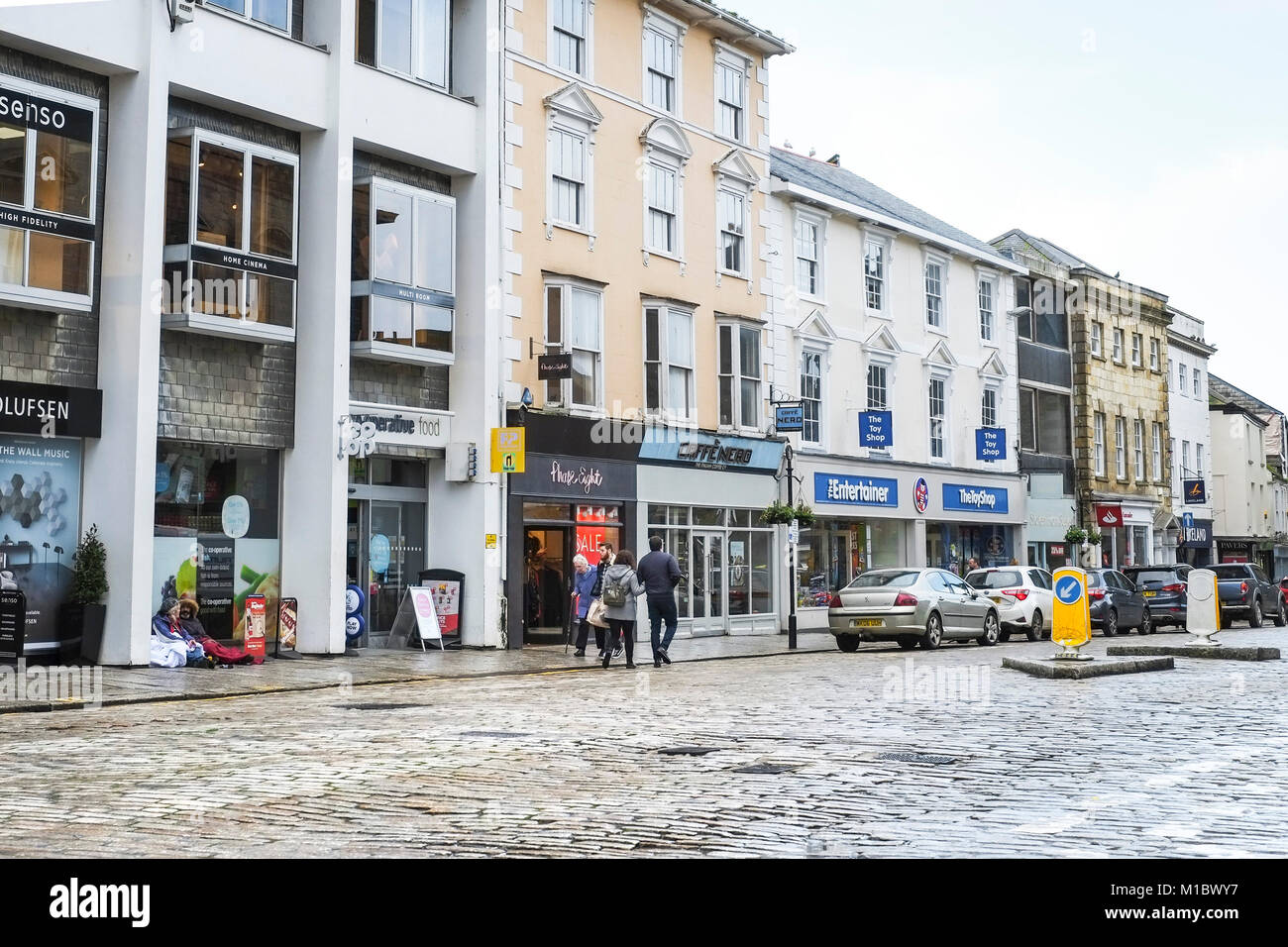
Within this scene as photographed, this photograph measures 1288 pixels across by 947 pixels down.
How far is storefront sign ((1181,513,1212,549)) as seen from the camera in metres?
52.6

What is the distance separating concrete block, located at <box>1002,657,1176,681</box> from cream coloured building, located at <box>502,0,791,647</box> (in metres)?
9.62

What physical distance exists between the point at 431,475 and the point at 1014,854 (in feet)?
63.2

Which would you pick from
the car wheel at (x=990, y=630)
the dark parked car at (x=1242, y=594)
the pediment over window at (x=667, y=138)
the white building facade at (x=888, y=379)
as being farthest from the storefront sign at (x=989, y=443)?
the pediment over window at (x=667, y=138)

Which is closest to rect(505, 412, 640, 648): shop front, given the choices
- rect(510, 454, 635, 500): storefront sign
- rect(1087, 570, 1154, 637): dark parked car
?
rect(510, 454, 635, 500): storefront sign

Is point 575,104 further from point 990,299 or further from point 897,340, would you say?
point 990,299

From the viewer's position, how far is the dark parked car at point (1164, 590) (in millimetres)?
33531

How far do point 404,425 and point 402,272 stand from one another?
251 centimetres

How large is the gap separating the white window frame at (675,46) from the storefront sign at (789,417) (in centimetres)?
655

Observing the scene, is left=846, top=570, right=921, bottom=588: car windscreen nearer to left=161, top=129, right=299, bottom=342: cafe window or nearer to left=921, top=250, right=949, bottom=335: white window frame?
left=161, top=129, right=299, bottom=342: cafe window

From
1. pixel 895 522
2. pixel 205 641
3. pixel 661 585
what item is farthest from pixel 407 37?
pixel 895 522

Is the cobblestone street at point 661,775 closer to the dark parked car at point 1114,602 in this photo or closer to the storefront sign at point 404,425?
the storefront sign at point 404,425

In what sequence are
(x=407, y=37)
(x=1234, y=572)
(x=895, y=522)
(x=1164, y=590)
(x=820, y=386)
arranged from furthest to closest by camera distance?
(x=1234, y=572) < (x=895, y=522) < (x=1164, y=590) < (x=820, y=386) < (x=407, y=37)

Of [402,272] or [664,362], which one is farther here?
[664,362]

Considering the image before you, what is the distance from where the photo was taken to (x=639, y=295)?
28.1 metres
